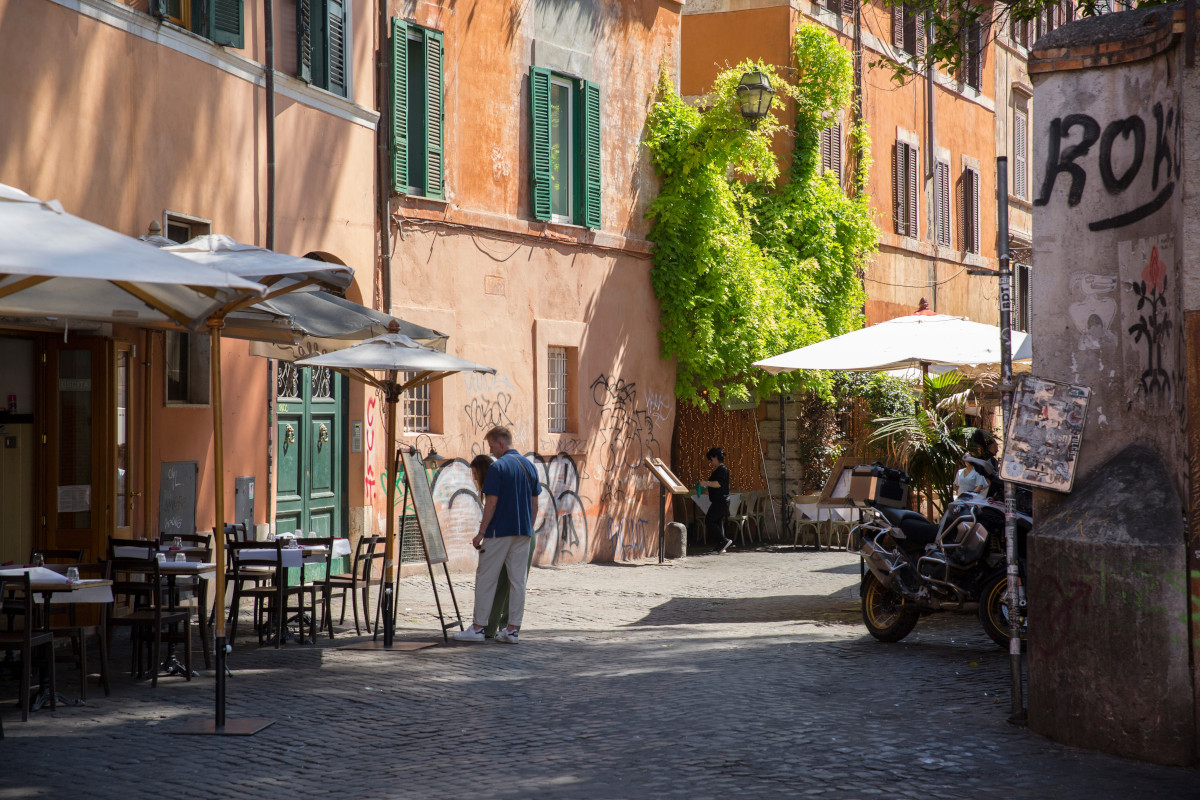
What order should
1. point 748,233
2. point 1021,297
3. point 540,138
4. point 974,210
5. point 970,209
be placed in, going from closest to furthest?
point 540,138 < point 748,233 < point 970,209 < point 974,210 < point 1021,297

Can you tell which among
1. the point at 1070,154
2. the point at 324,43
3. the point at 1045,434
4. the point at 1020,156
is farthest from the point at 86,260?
the point at 1020,156

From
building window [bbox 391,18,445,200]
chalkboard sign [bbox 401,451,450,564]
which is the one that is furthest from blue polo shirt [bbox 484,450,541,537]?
building window [bbox 391,18,445,200]

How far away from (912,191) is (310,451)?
48.7ft

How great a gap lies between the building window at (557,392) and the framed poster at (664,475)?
1681mm

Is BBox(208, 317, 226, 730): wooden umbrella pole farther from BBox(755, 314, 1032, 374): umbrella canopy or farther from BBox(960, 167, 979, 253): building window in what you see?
BBox(960, 167, 979, 253): building window

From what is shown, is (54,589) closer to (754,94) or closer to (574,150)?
(574,150)

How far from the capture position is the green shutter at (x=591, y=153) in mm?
17438

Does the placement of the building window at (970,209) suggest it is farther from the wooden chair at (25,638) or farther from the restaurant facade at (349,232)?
the wooden chair at (25,638)

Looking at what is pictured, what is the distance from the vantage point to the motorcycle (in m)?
10.1

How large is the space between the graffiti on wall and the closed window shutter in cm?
2329

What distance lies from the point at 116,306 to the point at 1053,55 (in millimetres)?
5768

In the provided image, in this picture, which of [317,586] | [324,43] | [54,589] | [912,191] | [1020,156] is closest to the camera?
[54,589]

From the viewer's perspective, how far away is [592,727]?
7.39 m

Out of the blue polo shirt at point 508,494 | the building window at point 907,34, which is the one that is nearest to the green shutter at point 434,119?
the blue polo shirt at point 508,494
